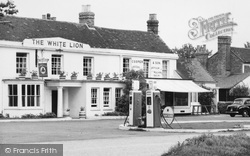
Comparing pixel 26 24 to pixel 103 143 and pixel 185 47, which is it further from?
pixel 185 47

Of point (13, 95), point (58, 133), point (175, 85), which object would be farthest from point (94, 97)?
point (58, 133)

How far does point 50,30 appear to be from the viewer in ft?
170

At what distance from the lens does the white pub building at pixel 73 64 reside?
1845 inches

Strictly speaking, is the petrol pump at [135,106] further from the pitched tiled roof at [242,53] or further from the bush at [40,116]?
the pitched tiled roof at [242,53]

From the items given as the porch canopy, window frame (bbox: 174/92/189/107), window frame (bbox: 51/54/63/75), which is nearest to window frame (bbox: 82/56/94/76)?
window frame (bbox: 51/54/63/75)

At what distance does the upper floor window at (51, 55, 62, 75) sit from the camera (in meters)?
49.8

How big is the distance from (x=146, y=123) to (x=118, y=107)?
61.3 feet

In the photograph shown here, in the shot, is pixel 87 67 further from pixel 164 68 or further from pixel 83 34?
pixel 164 68

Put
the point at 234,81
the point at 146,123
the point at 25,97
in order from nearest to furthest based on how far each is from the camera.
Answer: the point at 146,123, the point at 25,97, the point at 234,81

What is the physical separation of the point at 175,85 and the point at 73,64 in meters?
10.1

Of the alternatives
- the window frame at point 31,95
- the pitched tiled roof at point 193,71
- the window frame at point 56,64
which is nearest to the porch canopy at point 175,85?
the pitched tiled roof at point 193,71

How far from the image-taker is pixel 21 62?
4800cm

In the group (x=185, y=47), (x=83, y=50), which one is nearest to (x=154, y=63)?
(x=83, y=50)

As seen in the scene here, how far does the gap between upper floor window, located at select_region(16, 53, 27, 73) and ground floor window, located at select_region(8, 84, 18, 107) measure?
5.92ft
